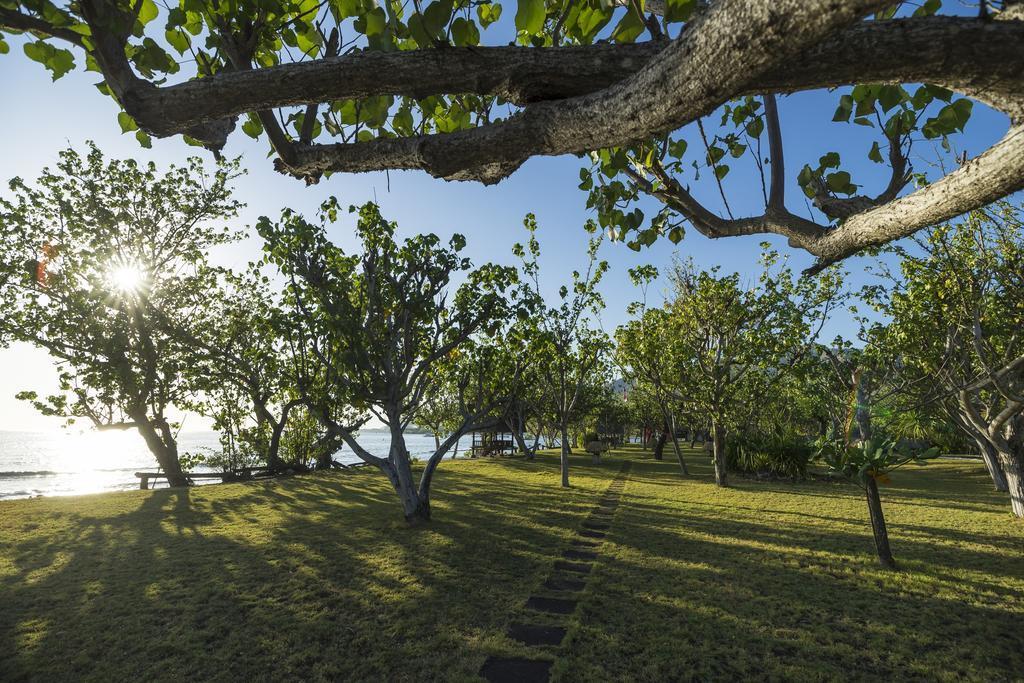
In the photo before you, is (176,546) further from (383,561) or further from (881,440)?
(881,440)

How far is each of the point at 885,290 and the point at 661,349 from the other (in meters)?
6.92

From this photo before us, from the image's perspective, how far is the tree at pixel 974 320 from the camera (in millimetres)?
9219

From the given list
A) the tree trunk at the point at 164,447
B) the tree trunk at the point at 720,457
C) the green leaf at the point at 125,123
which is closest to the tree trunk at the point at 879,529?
the tree trunk at the point at 720,457

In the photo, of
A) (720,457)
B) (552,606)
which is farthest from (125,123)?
(720,457)

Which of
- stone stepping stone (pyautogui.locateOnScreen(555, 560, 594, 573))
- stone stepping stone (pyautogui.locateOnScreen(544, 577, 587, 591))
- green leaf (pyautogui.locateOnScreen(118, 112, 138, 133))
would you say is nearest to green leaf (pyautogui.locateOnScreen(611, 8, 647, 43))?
green leaf (pyautogui.locateOnScreen(118, 112, 138, 133))

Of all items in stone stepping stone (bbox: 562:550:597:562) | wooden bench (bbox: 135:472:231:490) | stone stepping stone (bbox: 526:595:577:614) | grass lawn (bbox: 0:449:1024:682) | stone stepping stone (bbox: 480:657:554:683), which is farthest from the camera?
wooden bench (bbox: 135:472:231:490)

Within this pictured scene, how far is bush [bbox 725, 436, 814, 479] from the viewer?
715 inches

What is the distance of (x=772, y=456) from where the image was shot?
728 inches

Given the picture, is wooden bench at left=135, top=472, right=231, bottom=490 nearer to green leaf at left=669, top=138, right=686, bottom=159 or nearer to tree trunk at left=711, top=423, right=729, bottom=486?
tree trunk at left=711, top=423, right=729, bottom=486

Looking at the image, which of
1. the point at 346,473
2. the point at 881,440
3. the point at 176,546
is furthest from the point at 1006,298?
the point at 346,473

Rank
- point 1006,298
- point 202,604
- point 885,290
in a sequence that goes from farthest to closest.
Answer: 1. point 885,290
2. point 1006,298
3. point 202,604

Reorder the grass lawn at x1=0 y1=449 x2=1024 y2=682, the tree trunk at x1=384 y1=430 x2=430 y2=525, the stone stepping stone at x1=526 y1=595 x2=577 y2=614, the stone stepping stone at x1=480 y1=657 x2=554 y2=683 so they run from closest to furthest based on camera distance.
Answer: the stone stepping stone at x1=480 y1=657 x2=554 y2=683 → the grass lawn at x1=0 y1=449 x2=1024 y2=682 → the stone stepping stone at x1=526 y1=595 x2=577 y2=614 → the tree trunk at x1=384 y1=430 x2=430 y2=525

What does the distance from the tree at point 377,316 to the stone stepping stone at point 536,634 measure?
5243 millimetres

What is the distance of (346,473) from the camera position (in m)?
21.2
